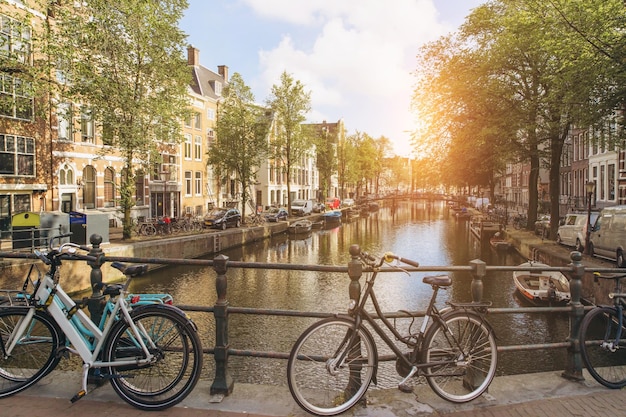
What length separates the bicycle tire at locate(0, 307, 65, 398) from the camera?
381cm

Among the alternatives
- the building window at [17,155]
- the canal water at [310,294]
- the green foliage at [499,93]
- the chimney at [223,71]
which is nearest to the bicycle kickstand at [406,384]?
the canal water at [310,294]

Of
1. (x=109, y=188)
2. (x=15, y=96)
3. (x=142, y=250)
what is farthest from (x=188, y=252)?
(x=15, y=96)

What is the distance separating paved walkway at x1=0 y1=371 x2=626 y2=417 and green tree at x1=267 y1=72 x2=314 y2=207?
40.1m

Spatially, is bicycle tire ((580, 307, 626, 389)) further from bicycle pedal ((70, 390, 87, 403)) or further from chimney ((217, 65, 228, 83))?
chimney ((217, 65, 228, 83))

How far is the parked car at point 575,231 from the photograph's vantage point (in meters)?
20.2

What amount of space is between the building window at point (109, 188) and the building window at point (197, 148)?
11.7 m

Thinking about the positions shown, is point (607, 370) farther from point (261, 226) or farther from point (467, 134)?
point (261, 226)

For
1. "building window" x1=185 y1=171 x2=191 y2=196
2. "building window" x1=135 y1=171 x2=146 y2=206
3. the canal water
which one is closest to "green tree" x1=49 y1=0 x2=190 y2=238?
the canal water

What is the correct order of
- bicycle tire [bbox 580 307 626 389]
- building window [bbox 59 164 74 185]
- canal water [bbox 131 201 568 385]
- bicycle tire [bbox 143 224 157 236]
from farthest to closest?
building window [bbox 59 164 74 185]
bicycle tire [bbox 143 224 157 236]
canal water [bbox 131 201 568 385]
bicycle tire [bbox 580 307 626 389]

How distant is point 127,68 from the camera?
2158cm

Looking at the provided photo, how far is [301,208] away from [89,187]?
2660 cm

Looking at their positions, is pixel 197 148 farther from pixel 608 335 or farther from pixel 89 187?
pixel 608 335

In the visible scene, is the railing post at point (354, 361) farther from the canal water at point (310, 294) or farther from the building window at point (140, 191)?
the building window at point (140, 191)

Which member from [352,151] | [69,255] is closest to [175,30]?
[69,255]
